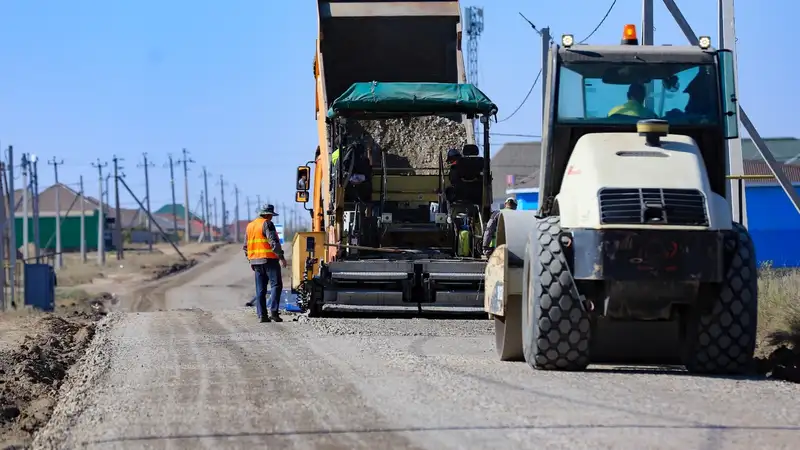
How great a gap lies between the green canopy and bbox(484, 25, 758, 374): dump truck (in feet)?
22.9

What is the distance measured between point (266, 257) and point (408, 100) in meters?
3.00

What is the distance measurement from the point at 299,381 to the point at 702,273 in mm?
3049

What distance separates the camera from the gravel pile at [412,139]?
1806 centimetres

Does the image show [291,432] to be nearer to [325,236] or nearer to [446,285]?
[446,285]

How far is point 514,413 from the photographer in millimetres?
7066

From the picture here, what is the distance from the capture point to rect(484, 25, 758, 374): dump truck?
28.1ft

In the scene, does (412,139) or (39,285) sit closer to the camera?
(412,139)

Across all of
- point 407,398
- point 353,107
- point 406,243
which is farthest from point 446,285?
point 407,398

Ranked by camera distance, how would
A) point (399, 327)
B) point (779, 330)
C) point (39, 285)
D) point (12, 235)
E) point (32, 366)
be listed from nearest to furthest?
1. point (32, 366)
2. point (779, 330)
3. point (399, 327)
4. point (39, 285)
5. point (12, 235)

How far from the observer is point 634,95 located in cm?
978

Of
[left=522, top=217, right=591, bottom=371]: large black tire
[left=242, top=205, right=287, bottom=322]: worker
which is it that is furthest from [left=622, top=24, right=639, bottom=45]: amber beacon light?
[left=242, top=205, right=287, bottom=322]: worker

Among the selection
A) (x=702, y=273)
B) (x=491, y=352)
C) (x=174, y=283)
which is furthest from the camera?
(x=174, y=283)

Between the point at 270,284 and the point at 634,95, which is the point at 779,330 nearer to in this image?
the point at 634,95

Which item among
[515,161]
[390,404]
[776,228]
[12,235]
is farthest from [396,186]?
[515,161]
